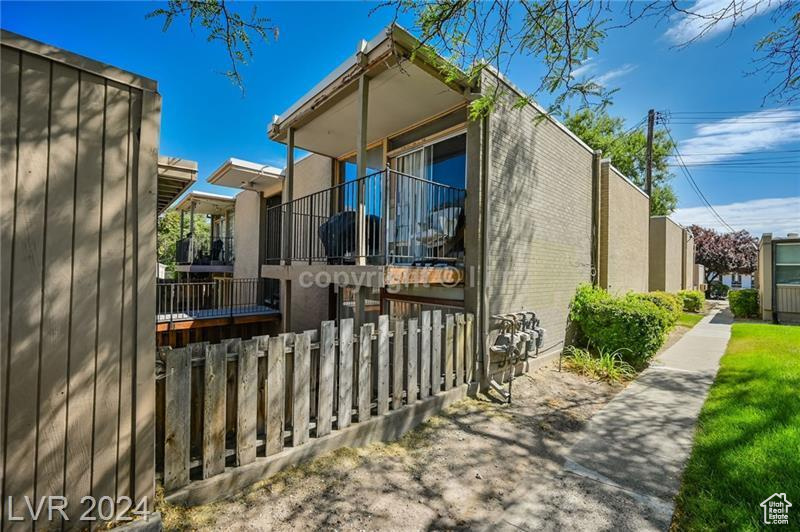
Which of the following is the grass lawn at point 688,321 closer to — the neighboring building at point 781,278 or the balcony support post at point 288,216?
the neighboring building at point 781,278

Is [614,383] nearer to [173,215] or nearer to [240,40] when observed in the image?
[240,40]

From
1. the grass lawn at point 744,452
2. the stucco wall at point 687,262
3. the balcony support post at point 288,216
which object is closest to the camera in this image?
the grass lawn at point 744,452

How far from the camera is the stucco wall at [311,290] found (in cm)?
887

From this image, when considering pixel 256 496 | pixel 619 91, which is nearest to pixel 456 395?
pixel 256 496

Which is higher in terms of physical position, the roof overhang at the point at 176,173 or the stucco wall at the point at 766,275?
the roof overhang at the point at 176,173

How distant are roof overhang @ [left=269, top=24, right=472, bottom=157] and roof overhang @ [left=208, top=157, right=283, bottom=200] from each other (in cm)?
238

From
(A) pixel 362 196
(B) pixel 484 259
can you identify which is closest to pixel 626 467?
(B) pixel 484 259

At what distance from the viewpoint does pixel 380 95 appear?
5664 millimetres

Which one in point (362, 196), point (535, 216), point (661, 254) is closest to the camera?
point (362, 196)

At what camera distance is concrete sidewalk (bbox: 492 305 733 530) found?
2545 mm

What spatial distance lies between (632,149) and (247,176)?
23811 millimetres

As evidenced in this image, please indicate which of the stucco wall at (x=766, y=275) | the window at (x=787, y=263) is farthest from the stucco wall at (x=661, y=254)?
the window at (x=787, y=263)

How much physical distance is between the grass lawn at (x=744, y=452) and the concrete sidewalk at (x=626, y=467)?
15 cm

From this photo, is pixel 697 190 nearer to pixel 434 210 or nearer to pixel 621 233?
pixel 621 233
